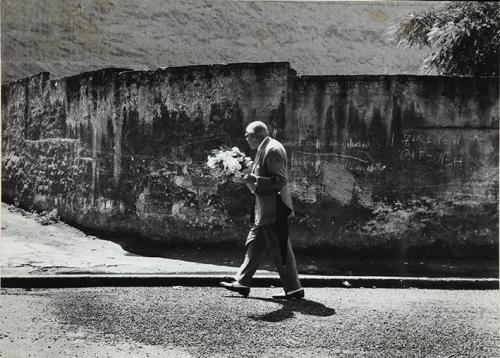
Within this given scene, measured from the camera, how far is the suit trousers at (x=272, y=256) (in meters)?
6.17

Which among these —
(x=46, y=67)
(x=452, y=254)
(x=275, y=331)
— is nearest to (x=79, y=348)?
(x=275, y=331)

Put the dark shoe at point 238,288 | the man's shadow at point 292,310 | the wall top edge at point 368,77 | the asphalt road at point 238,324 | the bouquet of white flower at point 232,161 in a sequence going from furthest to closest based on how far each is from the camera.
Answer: the wall top edge at point 368,77 → the bouquet of white flower at point 232,161 → the dark shoe at point 238,288 → the man's shadow at point 292,310 → the asphalt road at point 238,324

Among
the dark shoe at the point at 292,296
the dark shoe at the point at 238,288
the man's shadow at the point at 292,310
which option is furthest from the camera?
the dark shoe at the point at 238,288

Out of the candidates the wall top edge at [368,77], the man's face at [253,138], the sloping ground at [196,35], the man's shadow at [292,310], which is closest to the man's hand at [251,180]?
the man's face at [253,138]

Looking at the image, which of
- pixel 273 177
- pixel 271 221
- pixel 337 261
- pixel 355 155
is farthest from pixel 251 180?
pixel 355 155

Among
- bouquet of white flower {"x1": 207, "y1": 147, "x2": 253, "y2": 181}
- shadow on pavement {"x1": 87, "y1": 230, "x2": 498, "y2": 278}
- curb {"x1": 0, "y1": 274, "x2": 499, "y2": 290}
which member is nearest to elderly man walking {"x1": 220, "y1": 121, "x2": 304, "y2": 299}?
bouquet of white flower {"x1": 207, "y1": 147, "x2": 253, "y2": 181}

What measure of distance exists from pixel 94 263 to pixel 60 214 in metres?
2.96

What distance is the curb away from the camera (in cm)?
668

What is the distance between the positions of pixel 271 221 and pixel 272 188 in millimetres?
307

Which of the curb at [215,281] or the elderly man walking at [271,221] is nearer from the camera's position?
the elderly man walking at [271,221]

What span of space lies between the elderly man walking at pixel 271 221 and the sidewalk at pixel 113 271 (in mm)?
772

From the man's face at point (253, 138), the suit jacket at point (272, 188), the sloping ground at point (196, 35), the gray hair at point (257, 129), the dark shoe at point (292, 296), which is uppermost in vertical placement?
the sloping ground at point (196, 35)

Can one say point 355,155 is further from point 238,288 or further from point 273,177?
point 238,288

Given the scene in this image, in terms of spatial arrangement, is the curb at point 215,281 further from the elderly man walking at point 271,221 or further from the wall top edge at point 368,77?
the wall top edge at point 368,77
